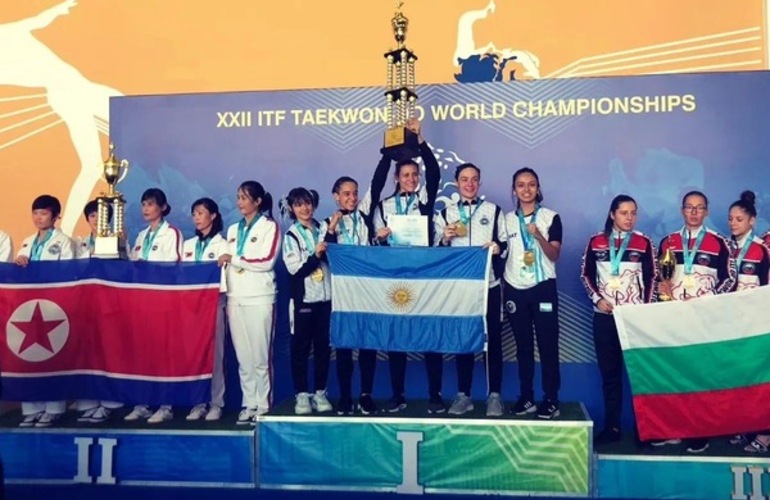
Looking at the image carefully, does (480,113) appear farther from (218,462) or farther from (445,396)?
(218,462)

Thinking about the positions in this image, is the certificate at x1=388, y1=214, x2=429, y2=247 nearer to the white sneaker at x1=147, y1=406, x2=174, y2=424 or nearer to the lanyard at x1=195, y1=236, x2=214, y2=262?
the lanyard at x1=195, y1=236, x2=214, y2=262

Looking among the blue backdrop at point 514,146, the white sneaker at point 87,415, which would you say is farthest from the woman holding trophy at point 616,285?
the white sneaker at point 87,415

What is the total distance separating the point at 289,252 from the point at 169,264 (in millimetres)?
826

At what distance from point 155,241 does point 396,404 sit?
2026 millimetres

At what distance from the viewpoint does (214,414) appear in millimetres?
4406

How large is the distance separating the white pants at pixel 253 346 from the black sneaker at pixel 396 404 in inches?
31.8

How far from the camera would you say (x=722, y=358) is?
3822mm

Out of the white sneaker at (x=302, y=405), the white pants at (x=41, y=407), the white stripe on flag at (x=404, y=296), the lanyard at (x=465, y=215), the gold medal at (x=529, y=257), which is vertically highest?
the lanyard at (x=465, y=215)

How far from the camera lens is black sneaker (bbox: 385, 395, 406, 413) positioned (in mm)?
4324

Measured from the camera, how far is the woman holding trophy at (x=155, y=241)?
450 cm

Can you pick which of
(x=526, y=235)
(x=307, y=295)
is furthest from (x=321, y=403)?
(x=526, y=235)

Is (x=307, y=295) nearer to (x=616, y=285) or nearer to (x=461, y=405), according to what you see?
(x=461, y=405)

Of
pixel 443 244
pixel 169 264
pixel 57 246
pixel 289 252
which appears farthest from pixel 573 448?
pixel 57 246

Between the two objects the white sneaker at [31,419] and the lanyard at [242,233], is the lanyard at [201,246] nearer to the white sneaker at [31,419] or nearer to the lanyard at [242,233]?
the lanyard at [242,233]
